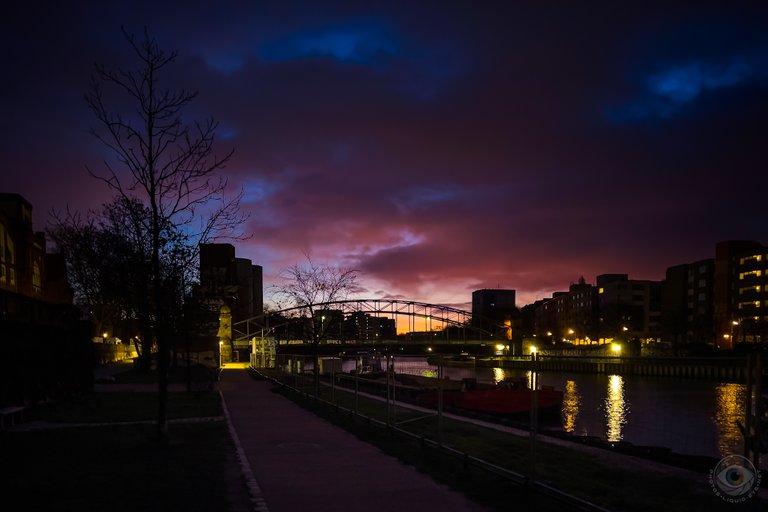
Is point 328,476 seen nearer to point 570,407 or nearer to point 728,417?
point 728,417

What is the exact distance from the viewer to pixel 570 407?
4731 cm

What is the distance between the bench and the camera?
16.5m

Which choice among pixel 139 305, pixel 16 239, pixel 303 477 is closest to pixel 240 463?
pixel 303 477

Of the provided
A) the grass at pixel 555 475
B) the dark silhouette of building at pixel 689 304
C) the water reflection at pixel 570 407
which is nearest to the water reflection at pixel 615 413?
the water reflection at pixel 570 407

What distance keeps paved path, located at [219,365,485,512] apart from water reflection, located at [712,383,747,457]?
9.88 m

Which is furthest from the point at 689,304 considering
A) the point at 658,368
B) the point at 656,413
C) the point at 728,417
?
the point at 728,417

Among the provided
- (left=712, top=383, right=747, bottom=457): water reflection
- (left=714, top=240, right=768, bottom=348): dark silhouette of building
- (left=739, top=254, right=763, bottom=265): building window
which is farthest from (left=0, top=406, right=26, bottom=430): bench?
(left=739, top=254, right=763, bottom=265): building window

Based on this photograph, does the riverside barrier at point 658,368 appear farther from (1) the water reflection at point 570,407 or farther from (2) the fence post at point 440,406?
(1) the water reflection at point 570,407

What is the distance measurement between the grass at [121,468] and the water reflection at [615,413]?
56.4 ft

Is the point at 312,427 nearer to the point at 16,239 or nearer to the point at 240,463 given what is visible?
the point at 240,463

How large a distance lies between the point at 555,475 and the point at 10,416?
49.2 ft

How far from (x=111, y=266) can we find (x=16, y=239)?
168 ft

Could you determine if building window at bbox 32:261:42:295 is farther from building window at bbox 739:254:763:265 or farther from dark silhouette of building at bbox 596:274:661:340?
dark silhouette of building at bbox 596:274:661:340

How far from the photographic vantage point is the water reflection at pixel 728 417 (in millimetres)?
28806
